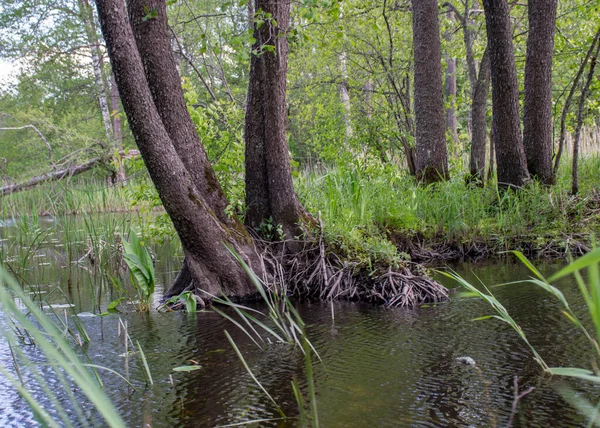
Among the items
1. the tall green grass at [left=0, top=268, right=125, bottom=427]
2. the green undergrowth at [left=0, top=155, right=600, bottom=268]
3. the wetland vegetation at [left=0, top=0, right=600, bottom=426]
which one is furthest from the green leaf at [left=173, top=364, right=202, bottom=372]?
the green undergrowth at [left=0, top=155, right=600, bottom=268]

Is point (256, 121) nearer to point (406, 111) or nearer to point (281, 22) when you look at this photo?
point (281, 22)

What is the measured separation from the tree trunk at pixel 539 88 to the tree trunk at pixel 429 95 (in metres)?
1.17

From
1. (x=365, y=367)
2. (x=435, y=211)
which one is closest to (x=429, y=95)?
(x=435, y=211)

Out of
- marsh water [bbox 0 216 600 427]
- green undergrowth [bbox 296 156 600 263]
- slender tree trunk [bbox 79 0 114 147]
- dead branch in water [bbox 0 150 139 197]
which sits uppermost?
slender tree trunk [bbox 79 0 114 147]

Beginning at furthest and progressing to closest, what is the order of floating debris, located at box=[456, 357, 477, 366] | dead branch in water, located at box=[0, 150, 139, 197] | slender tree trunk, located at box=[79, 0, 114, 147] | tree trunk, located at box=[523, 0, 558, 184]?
slender tree trunk, located at box=[79, 0, 114, 147]
tree trunk, located at box=[523, 0, 558, 184]
dead branch in water, located at box=[0, 150, 139, 197]
floating debris, located at box=[456, 357, 477, 366]

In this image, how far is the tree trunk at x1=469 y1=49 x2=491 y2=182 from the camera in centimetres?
807

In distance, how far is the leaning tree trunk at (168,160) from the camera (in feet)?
12.9

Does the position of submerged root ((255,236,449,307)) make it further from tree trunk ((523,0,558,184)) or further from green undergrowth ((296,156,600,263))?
tree trunk ((523,0,558,184))

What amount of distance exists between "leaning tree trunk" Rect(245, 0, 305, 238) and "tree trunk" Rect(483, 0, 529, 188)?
313 centimetres

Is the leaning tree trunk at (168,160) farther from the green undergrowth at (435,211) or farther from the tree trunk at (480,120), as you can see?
the tree trunk at (480,120)

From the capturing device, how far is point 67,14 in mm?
19234

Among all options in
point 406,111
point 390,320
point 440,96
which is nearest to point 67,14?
point 406,111

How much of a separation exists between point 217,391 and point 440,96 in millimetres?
6163

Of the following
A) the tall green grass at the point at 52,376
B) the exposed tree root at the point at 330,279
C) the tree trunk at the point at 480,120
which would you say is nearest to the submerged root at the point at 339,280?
the exposed tree root at the point at 330,279
